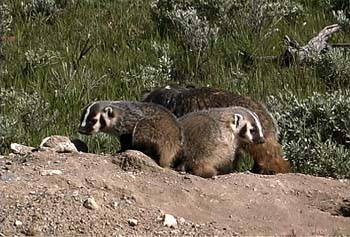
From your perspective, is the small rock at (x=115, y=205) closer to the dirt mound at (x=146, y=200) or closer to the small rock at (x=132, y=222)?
the dirt mound at (x=146, y=200)

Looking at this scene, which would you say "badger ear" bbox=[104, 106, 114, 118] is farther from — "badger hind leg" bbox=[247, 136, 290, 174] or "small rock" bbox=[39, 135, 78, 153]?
"badger hind leg" bbox=[247, 136, 290, 174]

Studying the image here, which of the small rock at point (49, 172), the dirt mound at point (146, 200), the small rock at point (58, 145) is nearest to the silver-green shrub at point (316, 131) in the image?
the dirt mound at point (146, 200)

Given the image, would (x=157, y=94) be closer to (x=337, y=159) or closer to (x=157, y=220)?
(x=337, y=159)

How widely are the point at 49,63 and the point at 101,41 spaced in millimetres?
878

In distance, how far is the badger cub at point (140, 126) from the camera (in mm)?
5523

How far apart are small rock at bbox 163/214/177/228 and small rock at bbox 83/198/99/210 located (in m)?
0.33

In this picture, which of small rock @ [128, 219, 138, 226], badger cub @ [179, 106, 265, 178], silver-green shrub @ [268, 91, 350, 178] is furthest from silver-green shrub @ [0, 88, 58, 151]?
small rock @ [128, 219, 138, 226]

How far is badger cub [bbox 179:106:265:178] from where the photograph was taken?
18.4 ft

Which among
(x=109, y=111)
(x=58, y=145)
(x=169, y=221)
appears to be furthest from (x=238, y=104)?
(x=169, y=221)

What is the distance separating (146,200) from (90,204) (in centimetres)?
35

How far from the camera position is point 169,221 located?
4.38m

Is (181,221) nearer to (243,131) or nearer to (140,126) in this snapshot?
(140,126)

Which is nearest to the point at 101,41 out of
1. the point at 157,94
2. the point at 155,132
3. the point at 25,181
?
the point at 157,94

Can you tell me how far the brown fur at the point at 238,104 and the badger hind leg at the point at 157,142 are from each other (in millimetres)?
641
